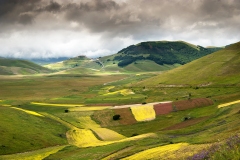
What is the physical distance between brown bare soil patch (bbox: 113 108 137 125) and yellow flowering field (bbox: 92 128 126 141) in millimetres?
10046

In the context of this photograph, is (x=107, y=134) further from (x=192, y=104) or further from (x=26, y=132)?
(x=192, y=104)

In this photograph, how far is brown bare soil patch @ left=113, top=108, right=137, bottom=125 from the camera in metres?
93.4

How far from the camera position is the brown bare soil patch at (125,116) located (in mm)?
93387

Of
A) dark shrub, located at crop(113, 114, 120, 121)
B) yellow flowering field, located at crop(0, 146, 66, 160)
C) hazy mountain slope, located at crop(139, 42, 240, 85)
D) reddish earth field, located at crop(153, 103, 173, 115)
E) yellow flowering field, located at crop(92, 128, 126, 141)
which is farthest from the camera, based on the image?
hazy mountain slope, located at crop(139, 42, 240, 85)

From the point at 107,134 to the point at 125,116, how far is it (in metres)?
20.6

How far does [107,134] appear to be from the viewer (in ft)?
259

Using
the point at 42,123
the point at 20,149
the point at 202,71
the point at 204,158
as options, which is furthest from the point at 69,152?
the point at 202,71

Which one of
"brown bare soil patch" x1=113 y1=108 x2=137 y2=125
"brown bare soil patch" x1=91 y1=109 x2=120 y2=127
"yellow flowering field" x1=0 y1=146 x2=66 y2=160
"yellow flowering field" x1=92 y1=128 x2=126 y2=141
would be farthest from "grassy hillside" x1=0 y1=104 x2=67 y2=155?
"brown bare soil patch" x1=113 y1=108 x2=137 y2=125

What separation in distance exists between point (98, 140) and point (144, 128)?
17.0m

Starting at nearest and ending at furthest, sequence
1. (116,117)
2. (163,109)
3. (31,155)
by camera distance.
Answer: (31,155)
(116,117)
(163,109)

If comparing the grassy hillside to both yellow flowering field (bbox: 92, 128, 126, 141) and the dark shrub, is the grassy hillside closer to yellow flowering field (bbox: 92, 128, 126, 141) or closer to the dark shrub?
yellow flowering field (bbox: 92, 128, 126, 141)

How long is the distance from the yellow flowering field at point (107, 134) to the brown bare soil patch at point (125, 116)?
10.0 metres

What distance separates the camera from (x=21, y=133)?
7069 centimetres

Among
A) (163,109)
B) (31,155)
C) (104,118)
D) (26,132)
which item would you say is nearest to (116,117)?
(104,118)
